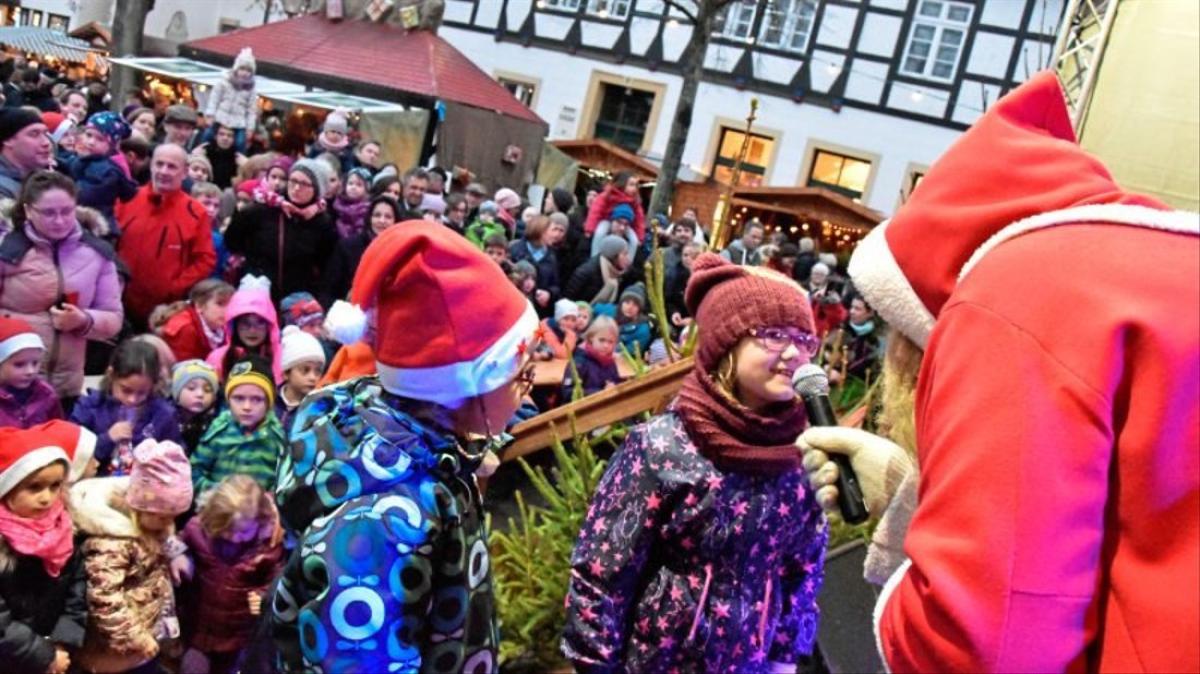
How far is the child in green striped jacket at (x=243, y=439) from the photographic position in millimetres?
3865

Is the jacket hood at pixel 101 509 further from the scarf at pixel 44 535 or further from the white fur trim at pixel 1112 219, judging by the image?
the white fur trim at pixel 1112 219

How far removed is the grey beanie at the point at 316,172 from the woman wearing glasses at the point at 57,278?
73.6 inches

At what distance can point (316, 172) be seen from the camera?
6414 millimetres

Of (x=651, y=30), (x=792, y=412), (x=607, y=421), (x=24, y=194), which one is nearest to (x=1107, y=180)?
(x=792, y=412)

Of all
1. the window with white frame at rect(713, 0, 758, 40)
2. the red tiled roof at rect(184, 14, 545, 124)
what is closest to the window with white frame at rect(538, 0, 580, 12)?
the window with white frame at rect(713, 0, 758, 40)

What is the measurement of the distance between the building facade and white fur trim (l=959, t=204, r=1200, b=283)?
21.5m

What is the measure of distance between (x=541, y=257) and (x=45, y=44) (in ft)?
75.6

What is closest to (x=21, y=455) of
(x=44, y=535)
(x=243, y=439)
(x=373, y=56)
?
(x=44, y=535)

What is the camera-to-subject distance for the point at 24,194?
4.20 meters

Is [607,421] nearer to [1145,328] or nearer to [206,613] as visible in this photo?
[206,613]

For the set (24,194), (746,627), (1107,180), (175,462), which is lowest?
(175,462)

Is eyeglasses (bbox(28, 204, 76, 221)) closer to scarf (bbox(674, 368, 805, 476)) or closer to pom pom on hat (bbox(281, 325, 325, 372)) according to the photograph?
pom pom on hat (bbox(281, 325, 325, 372))

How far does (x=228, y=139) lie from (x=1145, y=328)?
933cm

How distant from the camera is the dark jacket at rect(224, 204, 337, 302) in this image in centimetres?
612
